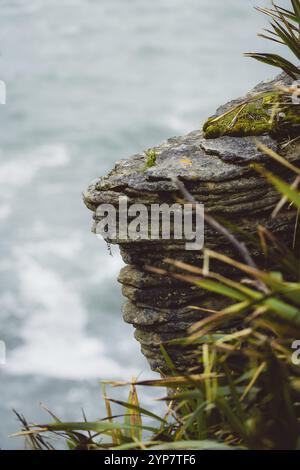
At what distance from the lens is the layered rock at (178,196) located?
547 cm

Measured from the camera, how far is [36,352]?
21125mm

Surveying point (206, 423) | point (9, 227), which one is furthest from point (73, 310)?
point (206, 423)

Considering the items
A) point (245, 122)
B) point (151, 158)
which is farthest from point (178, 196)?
point (245, 122)

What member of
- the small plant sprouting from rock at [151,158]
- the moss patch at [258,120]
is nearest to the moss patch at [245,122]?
the moss patch at [258,120]

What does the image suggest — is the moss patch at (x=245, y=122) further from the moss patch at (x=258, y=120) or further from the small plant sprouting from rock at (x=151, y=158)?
the small plant sprouting from rock at (x=151, y=158)

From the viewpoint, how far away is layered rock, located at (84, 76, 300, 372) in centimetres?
547

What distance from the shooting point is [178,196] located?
5.61m

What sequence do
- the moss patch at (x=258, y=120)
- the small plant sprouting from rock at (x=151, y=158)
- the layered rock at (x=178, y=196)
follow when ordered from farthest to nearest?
the small plant sprouting from rock at (x=151, y=158)
the moss patch at (x=258, y=120)
the layered rock at (x=178, y=196)

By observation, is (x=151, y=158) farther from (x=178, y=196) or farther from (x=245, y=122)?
(x=245, y=122)

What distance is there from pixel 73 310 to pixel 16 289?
9.35 feet

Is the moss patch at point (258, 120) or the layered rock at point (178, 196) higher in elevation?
the moss patch at point (258, 120)

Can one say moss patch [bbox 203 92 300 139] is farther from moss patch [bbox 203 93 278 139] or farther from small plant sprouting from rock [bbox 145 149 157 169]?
small plant sprouting from rock [bbox 145 149 157 169]

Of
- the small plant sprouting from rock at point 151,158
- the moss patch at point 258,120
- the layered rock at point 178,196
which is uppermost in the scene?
the moss patch at point 258,120

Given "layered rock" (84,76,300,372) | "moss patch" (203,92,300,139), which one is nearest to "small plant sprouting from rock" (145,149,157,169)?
"layered rock" (84,76,300,372)
